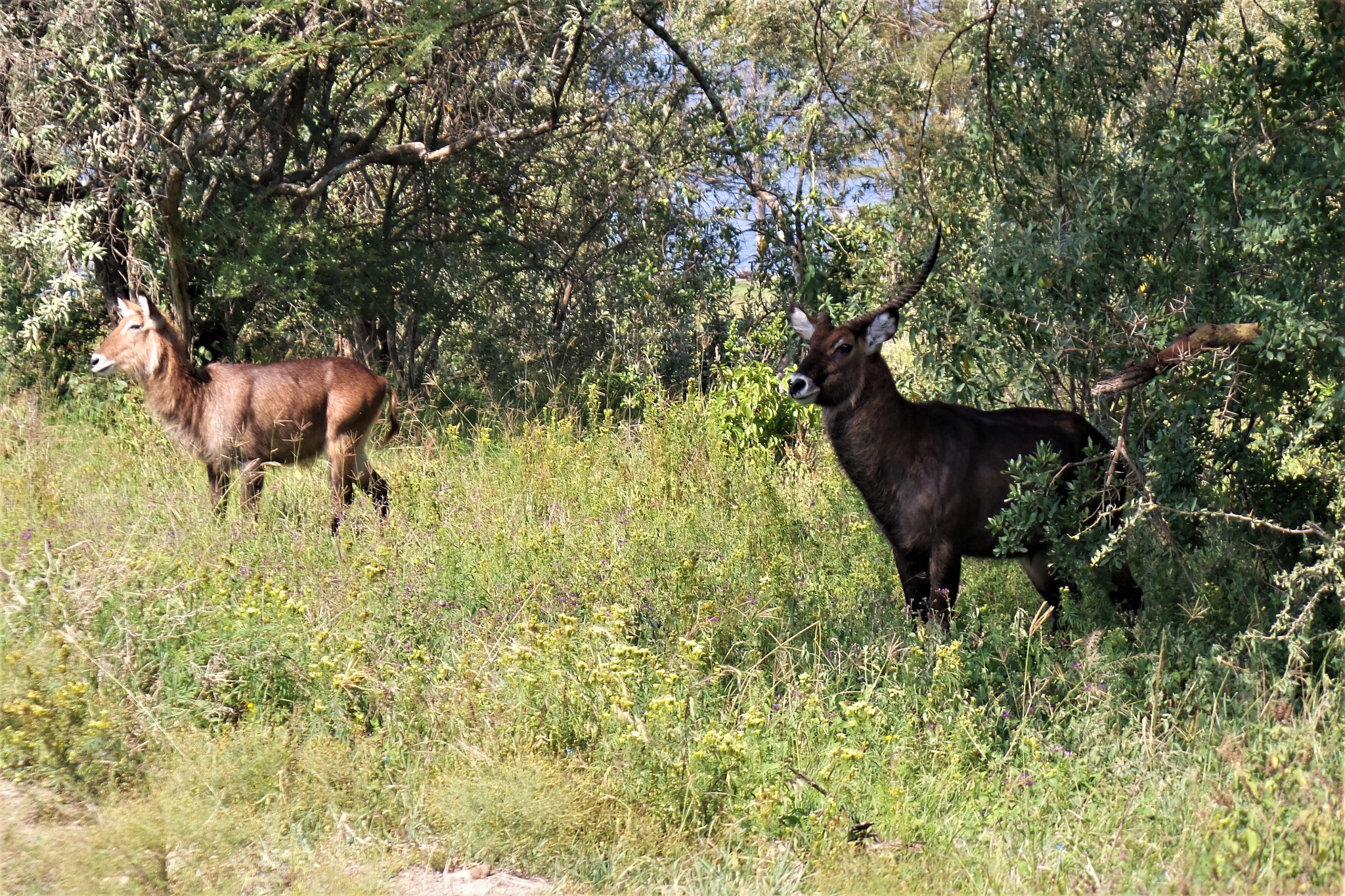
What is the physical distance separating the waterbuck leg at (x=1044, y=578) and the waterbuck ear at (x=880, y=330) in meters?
1.24

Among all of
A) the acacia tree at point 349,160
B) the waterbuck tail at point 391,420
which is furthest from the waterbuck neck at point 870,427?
the waterbuck tail at point 391,420

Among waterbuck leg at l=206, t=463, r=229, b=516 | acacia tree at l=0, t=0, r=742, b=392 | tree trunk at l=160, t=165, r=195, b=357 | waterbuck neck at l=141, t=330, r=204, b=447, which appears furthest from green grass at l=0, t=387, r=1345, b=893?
acacia tree at l=0, t=0, r=742, b=392

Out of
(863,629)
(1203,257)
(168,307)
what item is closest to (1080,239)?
(1203,257)

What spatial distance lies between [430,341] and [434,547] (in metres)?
6.34

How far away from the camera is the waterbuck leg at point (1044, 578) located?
19.9 feet

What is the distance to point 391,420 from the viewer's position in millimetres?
9094

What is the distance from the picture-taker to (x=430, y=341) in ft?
41.2

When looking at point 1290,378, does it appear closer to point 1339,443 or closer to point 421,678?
point 1339,443

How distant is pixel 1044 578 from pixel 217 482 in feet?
17.0

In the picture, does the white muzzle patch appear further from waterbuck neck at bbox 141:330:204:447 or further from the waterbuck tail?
waterbuck neck at bbox 141:330:204:447

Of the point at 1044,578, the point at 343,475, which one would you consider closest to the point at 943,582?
the point at 1044,578

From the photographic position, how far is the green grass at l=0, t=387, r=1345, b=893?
3668mm

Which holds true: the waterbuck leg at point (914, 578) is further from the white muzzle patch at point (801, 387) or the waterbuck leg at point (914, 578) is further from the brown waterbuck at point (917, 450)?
the white muzzle patch at point (801, 387)

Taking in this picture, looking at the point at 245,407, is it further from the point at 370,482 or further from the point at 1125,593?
the point at 1125,593
